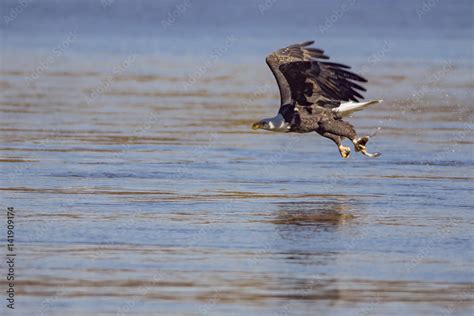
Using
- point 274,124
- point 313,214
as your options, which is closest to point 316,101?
point 274,124

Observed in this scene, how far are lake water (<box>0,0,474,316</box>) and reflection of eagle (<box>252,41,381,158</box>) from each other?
0.45 m

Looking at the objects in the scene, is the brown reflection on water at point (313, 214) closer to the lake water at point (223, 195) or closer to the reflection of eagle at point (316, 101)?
the lake water at point (223, 195)

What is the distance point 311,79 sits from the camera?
464 inches

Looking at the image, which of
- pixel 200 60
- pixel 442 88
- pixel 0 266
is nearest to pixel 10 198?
pixel 0 266

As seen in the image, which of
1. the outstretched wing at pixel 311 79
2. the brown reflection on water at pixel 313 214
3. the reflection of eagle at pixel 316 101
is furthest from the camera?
the reflection of eagle at pixel 316 101

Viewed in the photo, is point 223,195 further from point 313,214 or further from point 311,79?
point 311,79

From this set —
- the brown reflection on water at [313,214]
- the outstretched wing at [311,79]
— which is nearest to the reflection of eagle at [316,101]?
the outstretched wing at [311,79]

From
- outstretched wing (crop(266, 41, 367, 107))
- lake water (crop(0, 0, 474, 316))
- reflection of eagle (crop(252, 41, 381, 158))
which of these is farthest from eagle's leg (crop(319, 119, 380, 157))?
lake water (crop(0, 0, 474, 316))

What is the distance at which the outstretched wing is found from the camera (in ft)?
38.4

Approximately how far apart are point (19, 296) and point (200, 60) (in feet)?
59.7

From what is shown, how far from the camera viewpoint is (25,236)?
932 centimetres

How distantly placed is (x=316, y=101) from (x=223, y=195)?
57.0 inches

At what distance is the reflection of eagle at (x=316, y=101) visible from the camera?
1182 centimetres

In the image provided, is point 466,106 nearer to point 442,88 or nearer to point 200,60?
point 442,88
